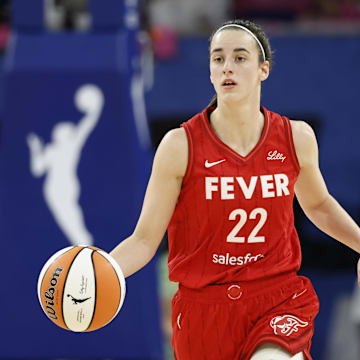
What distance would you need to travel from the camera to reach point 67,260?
3361 mm

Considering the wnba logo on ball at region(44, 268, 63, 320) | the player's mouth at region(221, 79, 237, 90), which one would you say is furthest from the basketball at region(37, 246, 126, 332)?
the player's mouth at region(221, 79, 237, 90)

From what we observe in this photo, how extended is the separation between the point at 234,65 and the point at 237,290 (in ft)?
2.97

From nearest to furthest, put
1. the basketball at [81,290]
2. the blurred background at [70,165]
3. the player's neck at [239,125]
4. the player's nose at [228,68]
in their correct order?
the basketball at [81,290], the player's nose at [228,68], the player's neck at [239,125], the blurred background at [70,165]

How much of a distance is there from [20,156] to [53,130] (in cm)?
33

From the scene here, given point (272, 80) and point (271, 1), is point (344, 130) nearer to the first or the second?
point (272, 80)

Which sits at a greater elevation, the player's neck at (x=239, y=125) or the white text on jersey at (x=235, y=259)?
the player's neck at (x=239, y=125)

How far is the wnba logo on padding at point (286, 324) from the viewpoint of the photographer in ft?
11.0

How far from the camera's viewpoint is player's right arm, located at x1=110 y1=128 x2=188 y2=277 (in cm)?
344

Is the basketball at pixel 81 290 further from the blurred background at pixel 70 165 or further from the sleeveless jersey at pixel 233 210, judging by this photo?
the blurred background at pixel 70 165

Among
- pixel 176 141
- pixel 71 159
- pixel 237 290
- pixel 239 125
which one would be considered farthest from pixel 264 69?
pixel 71 159

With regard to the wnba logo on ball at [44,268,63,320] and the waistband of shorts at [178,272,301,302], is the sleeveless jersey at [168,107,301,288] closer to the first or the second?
the waistband of shorts at [178,272,301,302]

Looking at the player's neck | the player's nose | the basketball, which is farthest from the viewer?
the player's neck

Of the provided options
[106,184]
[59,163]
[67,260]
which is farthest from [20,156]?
[67,260]

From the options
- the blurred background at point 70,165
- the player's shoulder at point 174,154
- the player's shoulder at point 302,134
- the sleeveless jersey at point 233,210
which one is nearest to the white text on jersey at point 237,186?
the sleeveless jersey at point 233,210
